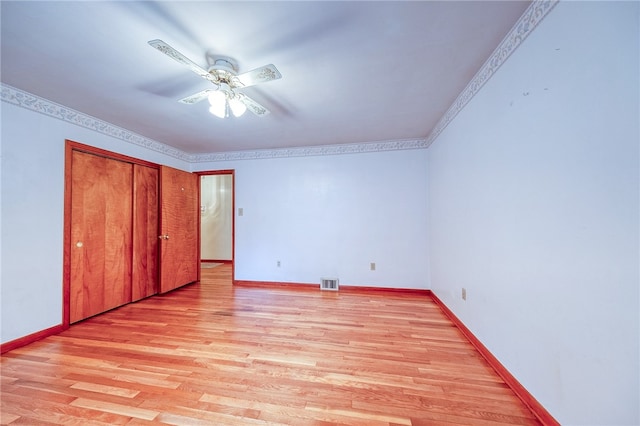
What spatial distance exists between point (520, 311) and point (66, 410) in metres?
2.80

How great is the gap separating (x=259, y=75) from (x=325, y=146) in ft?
7.34

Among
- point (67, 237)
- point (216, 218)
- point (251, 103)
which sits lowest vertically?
point (67, 237)

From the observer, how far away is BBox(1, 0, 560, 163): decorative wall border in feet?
4.30

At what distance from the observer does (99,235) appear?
8.73ft

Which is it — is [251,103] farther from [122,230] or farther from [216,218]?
[216,218]

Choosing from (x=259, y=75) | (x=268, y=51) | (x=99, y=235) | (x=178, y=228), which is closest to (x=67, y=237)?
(x=99, y=235)

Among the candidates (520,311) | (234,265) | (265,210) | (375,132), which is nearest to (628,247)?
(520,311)

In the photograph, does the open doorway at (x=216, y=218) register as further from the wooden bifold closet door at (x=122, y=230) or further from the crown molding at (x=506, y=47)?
the crown molding at (x=506, y=47)

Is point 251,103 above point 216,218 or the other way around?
above

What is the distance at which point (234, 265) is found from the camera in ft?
13.0

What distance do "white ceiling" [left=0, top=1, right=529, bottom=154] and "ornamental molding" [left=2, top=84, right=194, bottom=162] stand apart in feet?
0.29

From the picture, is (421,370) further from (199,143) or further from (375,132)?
(199,143)

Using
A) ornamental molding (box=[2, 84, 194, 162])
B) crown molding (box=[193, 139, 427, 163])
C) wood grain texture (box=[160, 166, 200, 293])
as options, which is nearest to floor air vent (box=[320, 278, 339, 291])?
crown molding (box=[193, 139, 427, 163])

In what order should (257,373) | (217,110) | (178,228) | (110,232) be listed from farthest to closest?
(178,228)
(110,232)
(217,110)
(257,373)
